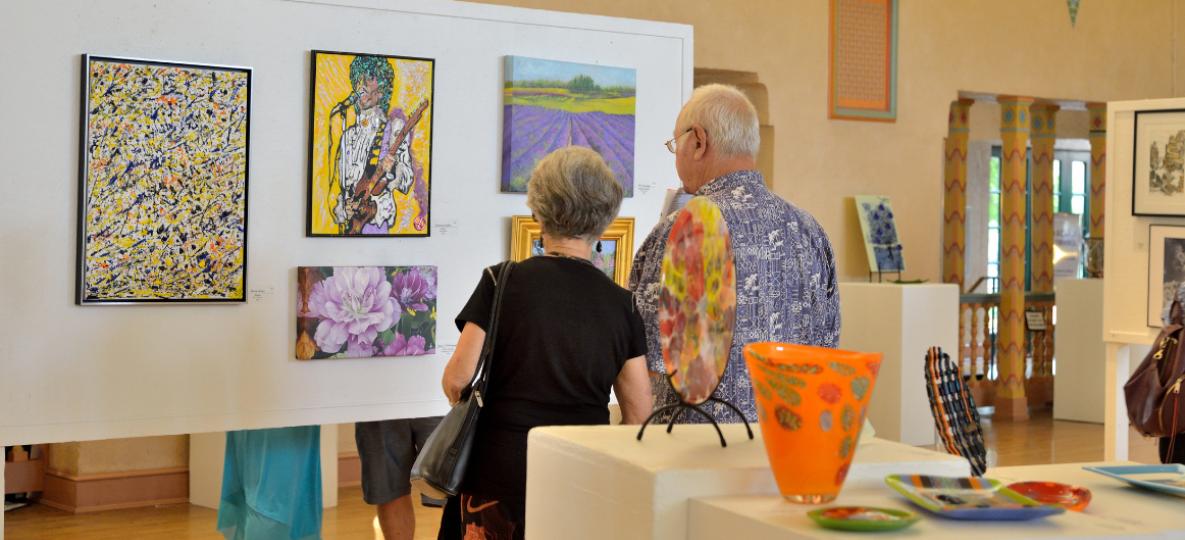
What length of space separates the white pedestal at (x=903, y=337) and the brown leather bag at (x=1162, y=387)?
4.74 m

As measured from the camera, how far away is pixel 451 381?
2.97m

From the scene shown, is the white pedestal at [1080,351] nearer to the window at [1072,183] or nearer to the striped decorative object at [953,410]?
the window at [1072,183]

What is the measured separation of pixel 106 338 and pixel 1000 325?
31.9 ft

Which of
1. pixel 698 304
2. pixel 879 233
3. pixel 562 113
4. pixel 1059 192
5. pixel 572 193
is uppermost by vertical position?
pixel 1059 192

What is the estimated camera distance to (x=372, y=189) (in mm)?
4500

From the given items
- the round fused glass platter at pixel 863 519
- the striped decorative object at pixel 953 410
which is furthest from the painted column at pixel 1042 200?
the round fused glass platter at pixel 863 519

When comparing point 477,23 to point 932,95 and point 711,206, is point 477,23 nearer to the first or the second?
point 711,206

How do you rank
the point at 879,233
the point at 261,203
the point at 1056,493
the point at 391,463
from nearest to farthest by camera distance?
the point at 1056,493 → the point at 261,203 → the point at 391,463 → the point at 879,233

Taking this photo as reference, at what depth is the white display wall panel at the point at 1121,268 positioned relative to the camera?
271 inches

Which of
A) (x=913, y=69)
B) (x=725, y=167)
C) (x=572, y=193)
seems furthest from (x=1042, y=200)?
(x=572, y=193)

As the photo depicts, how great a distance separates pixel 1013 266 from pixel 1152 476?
1024cm

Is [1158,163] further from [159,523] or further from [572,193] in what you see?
[159,523]

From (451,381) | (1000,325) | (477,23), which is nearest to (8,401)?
(451,381)

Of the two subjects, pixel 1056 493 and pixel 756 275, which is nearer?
pixel 1056 493
